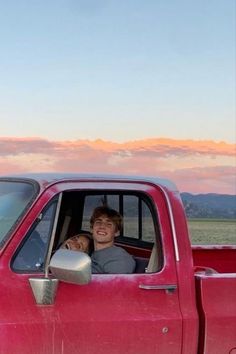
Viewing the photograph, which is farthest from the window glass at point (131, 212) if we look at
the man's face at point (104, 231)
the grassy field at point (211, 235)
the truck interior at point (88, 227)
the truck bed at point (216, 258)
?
the grassy field at point (211, 235)

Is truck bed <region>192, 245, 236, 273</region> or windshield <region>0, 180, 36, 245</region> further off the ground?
windshield <region>0, 180, 36, 245</region>

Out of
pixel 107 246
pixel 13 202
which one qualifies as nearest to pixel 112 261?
pixel 107 246

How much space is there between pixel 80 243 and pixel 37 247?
76 centimetres

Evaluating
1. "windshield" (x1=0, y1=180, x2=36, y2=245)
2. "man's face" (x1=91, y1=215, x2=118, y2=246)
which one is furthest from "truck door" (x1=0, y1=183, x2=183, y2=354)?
"man's face" (x1=91, y1=215, x2=118, y2=246)

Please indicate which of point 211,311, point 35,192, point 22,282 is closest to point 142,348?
point 211,311

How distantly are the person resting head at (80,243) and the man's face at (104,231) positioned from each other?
0.29 feet

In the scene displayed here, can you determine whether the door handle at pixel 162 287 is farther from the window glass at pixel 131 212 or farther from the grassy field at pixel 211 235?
the grassy field at pixel 211 235

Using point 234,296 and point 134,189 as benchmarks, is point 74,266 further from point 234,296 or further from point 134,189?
point 234,296

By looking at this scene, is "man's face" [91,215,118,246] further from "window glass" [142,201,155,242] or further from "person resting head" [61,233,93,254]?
"window glass" [142,201,155,242]

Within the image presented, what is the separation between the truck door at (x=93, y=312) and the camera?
147 inches

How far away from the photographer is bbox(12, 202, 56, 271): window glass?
383 cm

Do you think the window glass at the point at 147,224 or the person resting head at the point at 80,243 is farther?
the person resting head at the point at 80,243

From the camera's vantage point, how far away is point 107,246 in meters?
4.52

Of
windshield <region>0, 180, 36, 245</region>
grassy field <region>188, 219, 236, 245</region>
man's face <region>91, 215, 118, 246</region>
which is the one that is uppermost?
windshield <region>0, 180, 36, 245</region>
